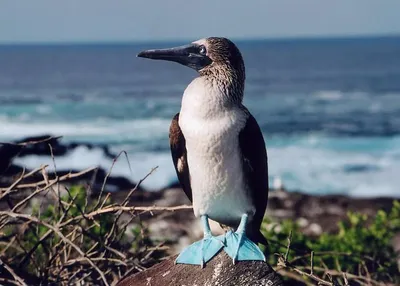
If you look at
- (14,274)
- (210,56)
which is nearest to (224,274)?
(210,56)

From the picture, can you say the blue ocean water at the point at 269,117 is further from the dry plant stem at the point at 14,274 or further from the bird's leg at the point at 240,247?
the bird's leg at the point at 240,247

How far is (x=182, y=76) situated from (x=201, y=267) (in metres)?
57.7

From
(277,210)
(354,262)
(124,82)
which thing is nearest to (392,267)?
(354,262)

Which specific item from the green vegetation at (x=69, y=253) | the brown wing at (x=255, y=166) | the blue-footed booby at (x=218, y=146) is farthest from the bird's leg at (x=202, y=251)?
the green vegetation at (x=69, y=253)

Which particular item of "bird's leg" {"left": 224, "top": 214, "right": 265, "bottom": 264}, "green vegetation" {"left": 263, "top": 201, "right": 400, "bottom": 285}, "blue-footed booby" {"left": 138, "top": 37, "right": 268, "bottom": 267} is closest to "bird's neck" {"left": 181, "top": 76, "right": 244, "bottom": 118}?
"blue-footed booby" {"left": 138, "top": 37, "right": 268, "bottom": 267}

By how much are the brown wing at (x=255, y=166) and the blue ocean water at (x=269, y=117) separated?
11.1m

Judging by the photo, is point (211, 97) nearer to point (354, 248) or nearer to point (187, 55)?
point (187, 55)

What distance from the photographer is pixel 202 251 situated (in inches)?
138

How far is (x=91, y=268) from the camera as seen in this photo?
14.6 ft

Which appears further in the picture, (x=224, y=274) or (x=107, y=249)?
(x=107, y=249)

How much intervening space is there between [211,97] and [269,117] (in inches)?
1258

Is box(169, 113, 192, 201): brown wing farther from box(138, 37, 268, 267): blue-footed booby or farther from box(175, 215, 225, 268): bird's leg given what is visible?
box(175, 215, 225, 268): bird's leg

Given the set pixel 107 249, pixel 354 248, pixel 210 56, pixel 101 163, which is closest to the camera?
pixel 210 56

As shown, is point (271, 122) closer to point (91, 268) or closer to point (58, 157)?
point (58, 157)
